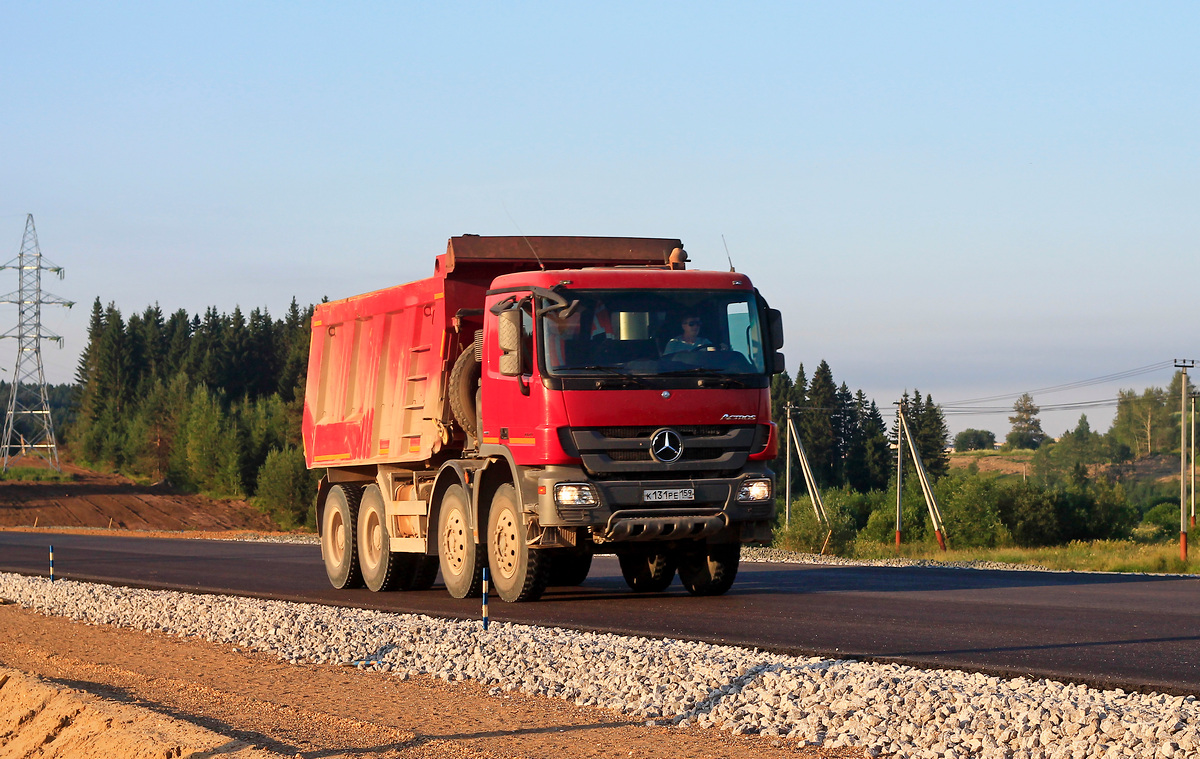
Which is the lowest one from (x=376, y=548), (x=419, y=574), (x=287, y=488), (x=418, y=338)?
(x=419, y=574)

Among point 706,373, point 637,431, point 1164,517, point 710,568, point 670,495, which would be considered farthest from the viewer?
point 1164,517

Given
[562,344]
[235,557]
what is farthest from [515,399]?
[235,557]

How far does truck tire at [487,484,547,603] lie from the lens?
Result: 15094mm

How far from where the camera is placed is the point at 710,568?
16672mm

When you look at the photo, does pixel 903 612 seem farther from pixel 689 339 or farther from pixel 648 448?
pixel 689 339

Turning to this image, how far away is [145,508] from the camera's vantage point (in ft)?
285

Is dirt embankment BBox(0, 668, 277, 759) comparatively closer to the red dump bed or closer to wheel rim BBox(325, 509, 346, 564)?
the red dump bed

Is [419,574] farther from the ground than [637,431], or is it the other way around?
[637,431]

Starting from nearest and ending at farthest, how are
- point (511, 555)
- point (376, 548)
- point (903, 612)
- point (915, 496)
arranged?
point (903, 612) → point (511, 555) → point (376, 548) → point (915, 496)

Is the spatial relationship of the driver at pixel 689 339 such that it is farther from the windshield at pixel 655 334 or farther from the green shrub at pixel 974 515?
the green shrub at pixel 974 515

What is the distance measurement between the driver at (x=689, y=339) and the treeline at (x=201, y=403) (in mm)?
74845

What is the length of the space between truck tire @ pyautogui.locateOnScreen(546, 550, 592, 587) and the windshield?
297cm

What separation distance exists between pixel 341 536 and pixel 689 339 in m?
7.63

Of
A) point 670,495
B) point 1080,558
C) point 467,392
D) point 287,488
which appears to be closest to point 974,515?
point 1080,558
